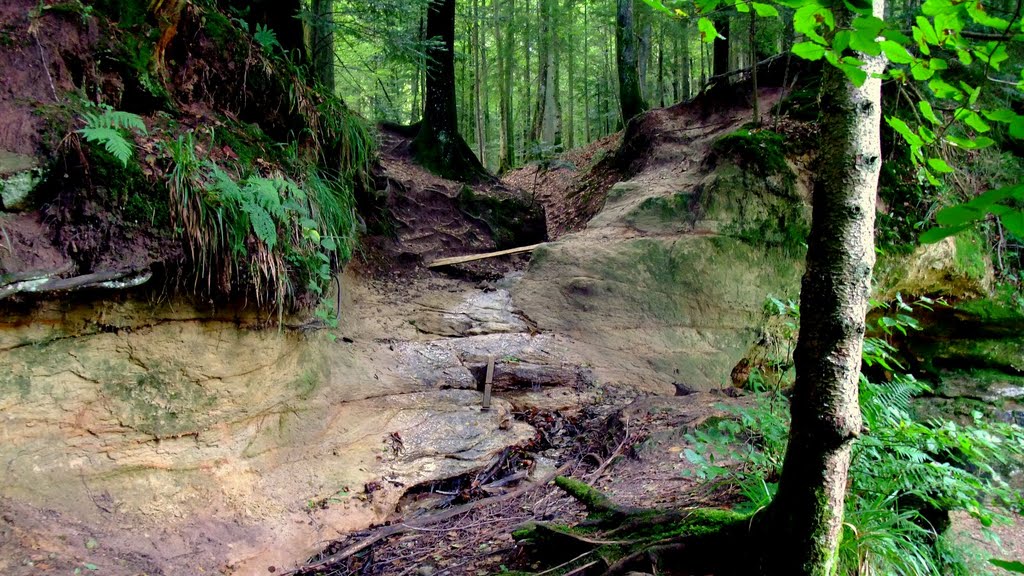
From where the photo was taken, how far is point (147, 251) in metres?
3.70

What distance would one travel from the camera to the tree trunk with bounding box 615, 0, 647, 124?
1241 cm

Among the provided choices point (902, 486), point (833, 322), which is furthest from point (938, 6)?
point (902, 486)

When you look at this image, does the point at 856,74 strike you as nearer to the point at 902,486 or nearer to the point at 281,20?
the point at 902,486

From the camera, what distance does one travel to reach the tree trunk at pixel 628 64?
12414 millimetres

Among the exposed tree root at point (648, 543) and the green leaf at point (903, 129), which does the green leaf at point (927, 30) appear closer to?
the green leaf at point (903, 129)

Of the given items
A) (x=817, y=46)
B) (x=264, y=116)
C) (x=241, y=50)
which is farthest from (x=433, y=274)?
(x=817, y=46)

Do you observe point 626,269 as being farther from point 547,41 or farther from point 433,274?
Result: point 547,41

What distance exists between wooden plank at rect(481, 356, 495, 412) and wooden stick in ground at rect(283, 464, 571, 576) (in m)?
1.12

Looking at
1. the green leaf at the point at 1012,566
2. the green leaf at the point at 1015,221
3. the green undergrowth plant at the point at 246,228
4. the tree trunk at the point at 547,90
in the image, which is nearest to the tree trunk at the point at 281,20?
the green undergrowth plant at the point at 246,228

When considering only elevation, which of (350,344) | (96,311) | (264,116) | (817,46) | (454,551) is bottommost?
(454,551)

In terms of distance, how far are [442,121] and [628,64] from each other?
17.0ft

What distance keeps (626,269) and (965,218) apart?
20.6 feet

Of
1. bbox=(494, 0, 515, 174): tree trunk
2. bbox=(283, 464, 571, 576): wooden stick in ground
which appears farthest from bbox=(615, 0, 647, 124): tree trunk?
bbox=(283, 464, 571, 576): wooden stick in ground

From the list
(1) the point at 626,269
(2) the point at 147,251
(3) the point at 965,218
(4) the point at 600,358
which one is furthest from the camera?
(1) the point at 626,269
